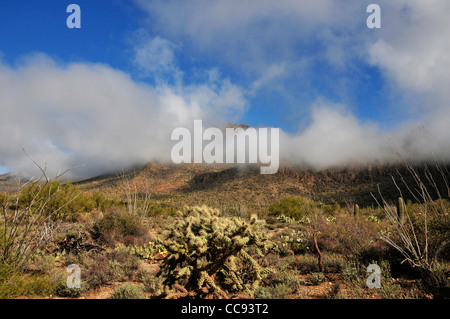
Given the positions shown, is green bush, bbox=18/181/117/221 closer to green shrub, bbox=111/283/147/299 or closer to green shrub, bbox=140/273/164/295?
green shrub, bbox=140/273/164/295

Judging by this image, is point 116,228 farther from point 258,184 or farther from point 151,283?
point 258,184

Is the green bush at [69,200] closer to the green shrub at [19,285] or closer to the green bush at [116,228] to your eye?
the green bush at [116,228]

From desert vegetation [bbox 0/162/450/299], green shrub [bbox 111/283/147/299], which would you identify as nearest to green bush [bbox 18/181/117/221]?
desert vegetation [bbox 0/162/450/299]

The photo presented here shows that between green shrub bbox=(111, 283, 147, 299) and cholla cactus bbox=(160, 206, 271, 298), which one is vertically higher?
cholla cactus bbox=(160, 206, 271, 298)

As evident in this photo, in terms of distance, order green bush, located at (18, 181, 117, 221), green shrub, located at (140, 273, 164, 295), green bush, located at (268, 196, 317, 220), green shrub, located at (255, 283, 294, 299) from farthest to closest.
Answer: green bush, located at (268, 196, 317, 220) < green bush, located at (18, 181, 117, 221) < green shrub, located at (140, 273, 164, 295) < green shrub, located at (255, 283, 294, 299)

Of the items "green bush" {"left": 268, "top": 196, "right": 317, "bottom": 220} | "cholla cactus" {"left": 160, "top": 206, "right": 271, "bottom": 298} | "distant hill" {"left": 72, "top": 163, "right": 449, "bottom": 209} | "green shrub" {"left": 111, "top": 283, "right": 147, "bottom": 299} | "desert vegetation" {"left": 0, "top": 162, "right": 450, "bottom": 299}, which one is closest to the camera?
"cholla cactus" {"left": 160, "top": 206, "right": 271, "bottom": 298}

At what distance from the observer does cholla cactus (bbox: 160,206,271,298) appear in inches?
143

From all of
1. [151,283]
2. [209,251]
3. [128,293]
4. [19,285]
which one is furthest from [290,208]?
[19,285]

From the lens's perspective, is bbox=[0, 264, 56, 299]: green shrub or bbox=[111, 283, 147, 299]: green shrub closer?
bbox=[0, 264, 56, 299]: green shrub

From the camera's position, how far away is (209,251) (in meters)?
3.85

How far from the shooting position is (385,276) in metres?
5.61

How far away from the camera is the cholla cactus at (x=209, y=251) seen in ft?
11.9
